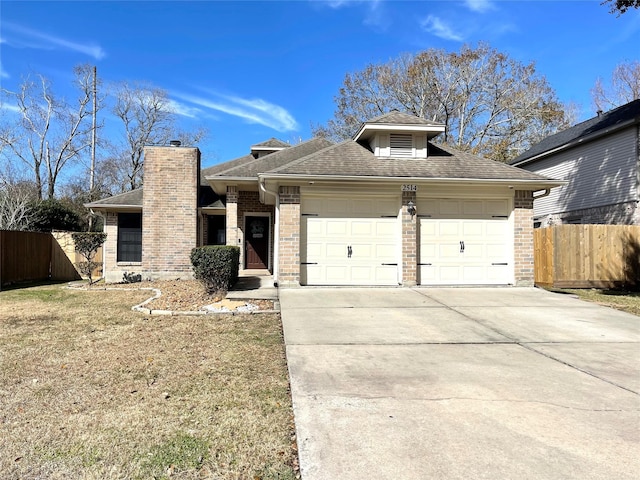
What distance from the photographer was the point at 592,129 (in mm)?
17266

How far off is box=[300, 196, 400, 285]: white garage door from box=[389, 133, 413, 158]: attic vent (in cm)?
166

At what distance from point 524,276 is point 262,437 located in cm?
922

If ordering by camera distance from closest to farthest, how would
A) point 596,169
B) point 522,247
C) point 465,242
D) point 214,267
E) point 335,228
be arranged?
point 214,267
point 335,228
point 522,247
point 465,242
point 596,169

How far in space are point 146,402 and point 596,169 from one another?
1883 centimetres

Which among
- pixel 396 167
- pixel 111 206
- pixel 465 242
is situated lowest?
pixel 465 242

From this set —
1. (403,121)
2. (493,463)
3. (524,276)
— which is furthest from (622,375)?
(403,121)

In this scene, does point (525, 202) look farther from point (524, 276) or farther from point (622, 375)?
point (622, 375)

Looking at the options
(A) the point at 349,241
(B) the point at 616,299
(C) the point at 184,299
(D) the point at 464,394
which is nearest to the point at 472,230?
(A) the point at 349,241

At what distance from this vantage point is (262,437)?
2.93 m

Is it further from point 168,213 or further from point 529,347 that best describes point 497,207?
point 168,213

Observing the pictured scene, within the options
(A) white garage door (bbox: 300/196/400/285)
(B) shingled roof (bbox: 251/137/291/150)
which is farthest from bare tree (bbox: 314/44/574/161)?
(A) white garage door (bbox: 300/196/400/285)

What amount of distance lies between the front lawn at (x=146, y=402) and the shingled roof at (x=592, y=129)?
15.9 meters

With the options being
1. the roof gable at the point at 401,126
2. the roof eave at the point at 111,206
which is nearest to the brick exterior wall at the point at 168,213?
the roof eave at the point at 111,206

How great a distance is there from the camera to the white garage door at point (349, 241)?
10.0 metres
